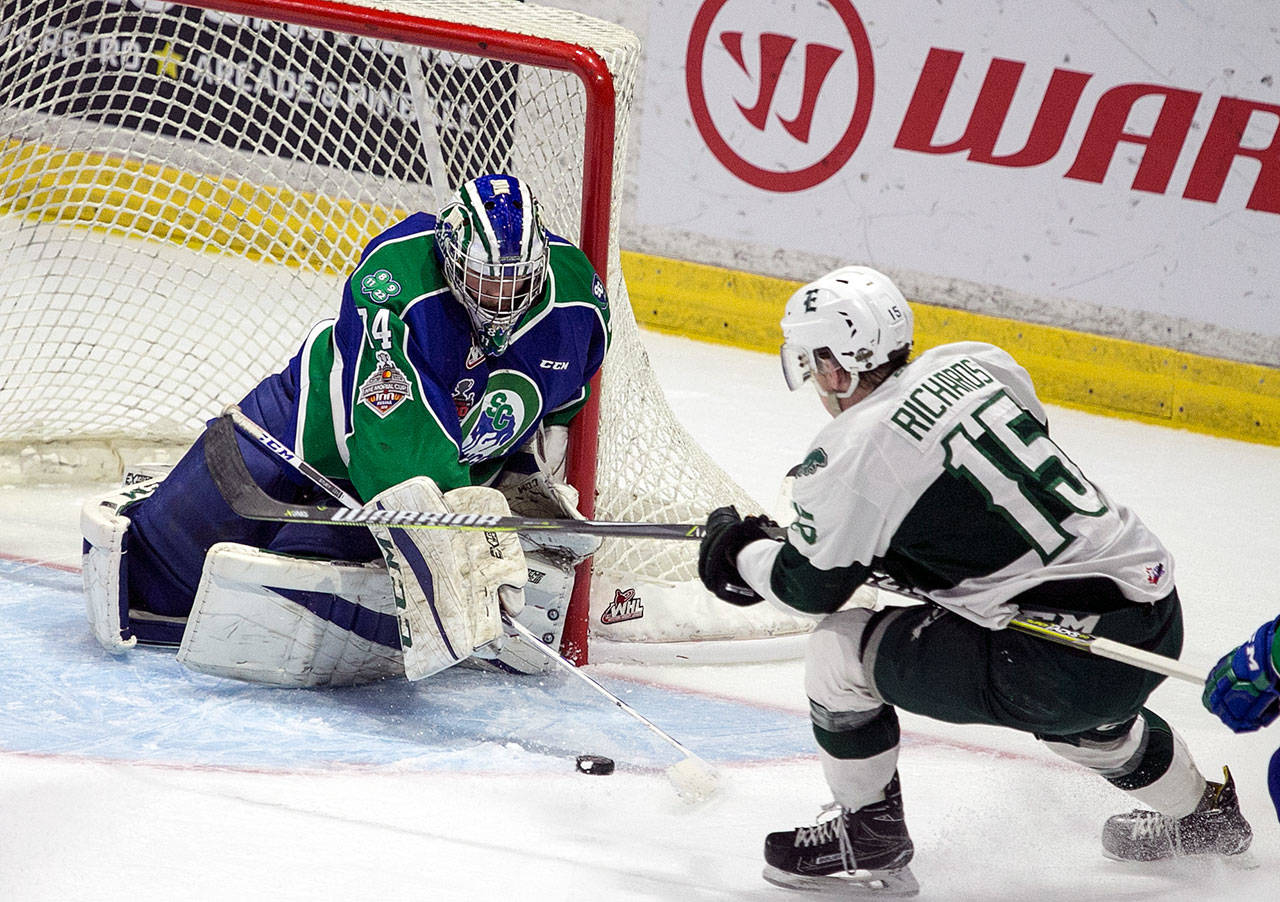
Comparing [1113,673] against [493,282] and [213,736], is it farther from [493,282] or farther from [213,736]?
[213,736]

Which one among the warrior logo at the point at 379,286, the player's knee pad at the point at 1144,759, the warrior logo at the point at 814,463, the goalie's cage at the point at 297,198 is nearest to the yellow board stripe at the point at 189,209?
the goalie's cage at the point at 297,198

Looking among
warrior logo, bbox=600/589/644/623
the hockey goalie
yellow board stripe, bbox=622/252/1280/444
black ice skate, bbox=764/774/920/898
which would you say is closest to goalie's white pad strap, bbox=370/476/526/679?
the hockey goalie

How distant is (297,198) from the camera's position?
11.5 feet

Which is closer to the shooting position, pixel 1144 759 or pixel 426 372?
pixel 1144 759

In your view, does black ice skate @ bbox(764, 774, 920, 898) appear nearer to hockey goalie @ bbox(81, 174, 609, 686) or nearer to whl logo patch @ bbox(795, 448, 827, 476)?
whl logo patch @ bbox(795, 448, 827, 476)

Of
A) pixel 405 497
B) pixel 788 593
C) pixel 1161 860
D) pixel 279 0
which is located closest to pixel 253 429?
pixel 405 497

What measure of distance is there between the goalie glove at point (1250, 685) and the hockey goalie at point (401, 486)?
113 centimetres

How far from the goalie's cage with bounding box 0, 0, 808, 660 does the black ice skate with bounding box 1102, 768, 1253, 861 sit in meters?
0.91

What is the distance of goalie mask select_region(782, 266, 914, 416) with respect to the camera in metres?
2.03

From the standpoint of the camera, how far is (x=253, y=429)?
276 cm

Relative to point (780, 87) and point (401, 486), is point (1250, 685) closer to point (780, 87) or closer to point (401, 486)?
point (401, 486)

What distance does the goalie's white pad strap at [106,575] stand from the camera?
274 cm

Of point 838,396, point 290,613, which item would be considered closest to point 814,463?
point 838,396

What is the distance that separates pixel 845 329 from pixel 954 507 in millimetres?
279
